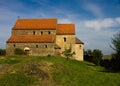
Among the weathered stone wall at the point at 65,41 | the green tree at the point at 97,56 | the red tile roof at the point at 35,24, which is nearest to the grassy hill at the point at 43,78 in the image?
the green tree at the point at 97,56

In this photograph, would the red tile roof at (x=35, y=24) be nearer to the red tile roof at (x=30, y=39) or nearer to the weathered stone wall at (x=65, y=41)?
the red tile roof at (x=30, y=39)

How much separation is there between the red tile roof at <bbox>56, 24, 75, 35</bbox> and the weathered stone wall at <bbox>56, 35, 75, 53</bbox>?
79cm

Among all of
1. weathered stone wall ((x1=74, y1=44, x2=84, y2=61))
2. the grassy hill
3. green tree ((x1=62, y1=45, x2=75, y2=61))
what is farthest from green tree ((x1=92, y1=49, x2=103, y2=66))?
the grassy hill

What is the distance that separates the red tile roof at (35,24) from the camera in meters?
62.4

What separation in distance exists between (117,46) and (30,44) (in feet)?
79.0

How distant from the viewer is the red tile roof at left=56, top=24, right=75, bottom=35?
204 feet

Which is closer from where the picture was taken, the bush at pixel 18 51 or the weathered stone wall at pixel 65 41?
the bush at pixel 18 51

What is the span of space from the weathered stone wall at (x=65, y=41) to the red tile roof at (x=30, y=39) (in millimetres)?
2777

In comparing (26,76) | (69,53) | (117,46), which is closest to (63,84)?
(26,76)

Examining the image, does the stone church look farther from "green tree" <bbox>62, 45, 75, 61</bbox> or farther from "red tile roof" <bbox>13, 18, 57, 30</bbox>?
"green tree" <bbox>62, 45, 75, 61</bbox>

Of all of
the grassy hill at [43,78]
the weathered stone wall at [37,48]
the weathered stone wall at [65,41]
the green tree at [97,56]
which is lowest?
the grassy hill at [43,78]

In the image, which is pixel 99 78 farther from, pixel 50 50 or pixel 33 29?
pixel 33 29

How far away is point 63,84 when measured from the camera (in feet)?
95.3

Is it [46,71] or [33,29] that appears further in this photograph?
[33,29]
